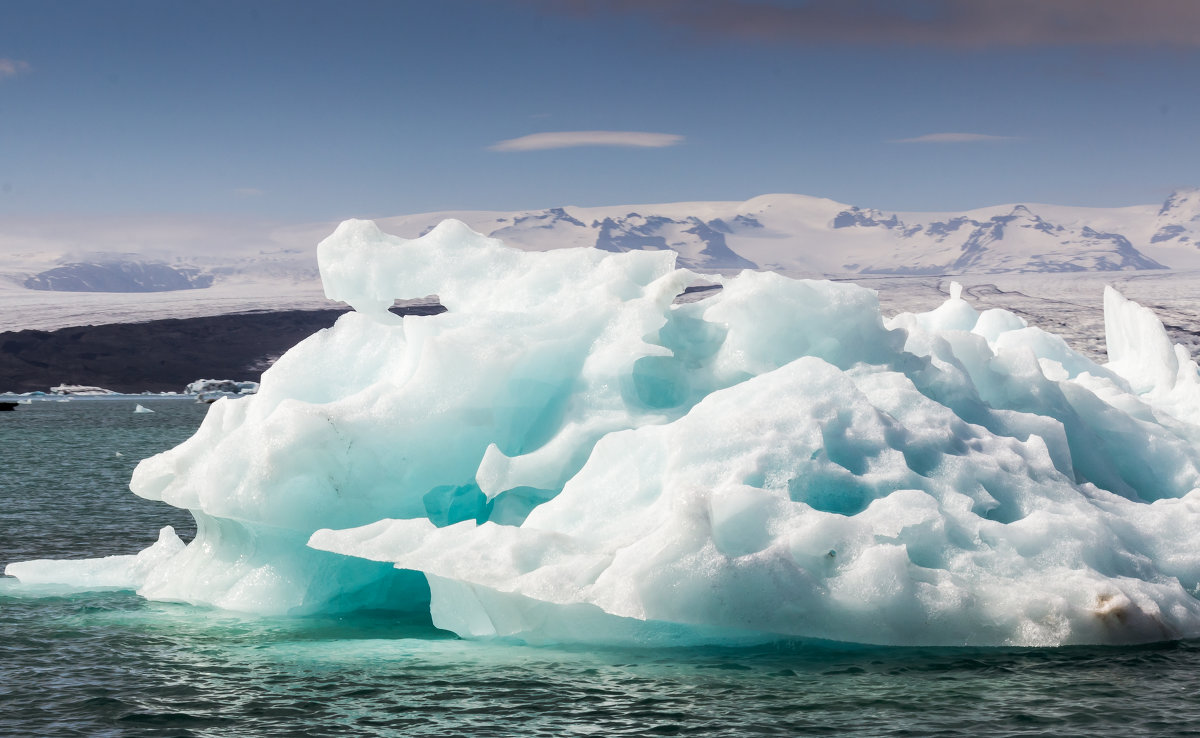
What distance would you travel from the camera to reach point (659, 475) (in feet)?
33.2

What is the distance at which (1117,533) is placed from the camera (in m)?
10.4

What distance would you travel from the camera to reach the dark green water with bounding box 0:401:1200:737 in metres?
7.35

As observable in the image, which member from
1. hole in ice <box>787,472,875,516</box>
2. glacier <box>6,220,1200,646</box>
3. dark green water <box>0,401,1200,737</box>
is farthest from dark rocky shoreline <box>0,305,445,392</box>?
hole in ice <box>787,472,875,516</box>

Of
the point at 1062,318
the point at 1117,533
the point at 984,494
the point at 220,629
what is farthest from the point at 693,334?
the point at 1062,318

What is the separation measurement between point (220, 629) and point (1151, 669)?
7.84 m

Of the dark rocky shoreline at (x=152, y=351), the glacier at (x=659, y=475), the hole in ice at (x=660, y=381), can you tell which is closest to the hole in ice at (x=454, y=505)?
the glacier at (x=659, y=475)

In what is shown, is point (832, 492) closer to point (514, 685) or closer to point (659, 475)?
point (659, 475)

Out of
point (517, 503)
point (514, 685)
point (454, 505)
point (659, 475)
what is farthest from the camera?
point (454, 505)

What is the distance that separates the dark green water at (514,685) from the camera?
735cm

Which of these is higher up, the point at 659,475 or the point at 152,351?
the point at 152,351

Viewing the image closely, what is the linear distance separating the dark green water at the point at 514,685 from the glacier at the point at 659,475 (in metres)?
0.41

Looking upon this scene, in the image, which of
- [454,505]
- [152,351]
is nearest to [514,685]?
[454,505]

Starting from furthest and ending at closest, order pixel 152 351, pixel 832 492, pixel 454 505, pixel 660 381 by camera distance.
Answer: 1. pixel 152 351
2. pixel 660 381
3. pixel 454 505
4. pixel 832 492

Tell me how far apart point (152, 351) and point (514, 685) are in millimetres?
138297
